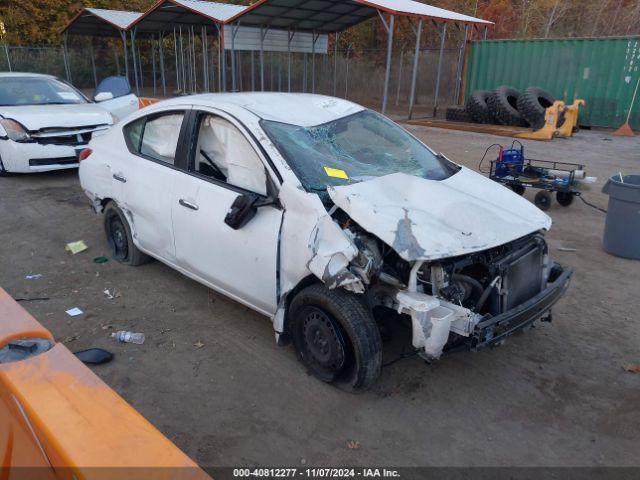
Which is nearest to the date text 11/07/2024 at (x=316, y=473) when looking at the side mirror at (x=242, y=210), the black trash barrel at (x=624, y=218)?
the side mirror at (x=242, y=210)

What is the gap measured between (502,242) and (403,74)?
783 inches

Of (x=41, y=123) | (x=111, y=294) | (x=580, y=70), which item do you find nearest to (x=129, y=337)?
(x=111, y=294)

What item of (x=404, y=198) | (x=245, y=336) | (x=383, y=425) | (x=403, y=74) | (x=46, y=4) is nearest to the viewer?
(x=383, y=425)

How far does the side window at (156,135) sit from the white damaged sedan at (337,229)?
20 millimetres

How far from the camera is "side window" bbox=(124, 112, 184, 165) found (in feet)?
13.9

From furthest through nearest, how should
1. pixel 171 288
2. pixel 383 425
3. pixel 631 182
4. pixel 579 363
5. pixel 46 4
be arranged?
pixel 46 4 → pixel 631 182 → pixel 171 288 → pixel 579 363 → pixel 383 425

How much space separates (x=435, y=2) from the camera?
28.2 m

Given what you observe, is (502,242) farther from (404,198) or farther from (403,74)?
(403,74)

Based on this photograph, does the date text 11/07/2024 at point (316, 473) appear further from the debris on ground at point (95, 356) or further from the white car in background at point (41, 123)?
the white car in background at point (41, 123)

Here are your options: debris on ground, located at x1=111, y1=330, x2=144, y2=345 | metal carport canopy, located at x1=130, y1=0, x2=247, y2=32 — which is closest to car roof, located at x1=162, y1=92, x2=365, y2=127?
debris on ground, located at x1=111, y1=330, x2=144, y2=345

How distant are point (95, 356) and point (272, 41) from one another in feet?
62.4

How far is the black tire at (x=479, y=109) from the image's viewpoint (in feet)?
50.2

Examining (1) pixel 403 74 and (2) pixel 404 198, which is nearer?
(2) pixel 404 198

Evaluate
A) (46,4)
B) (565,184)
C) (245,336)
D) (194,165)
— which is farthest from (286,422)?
(46,4)
